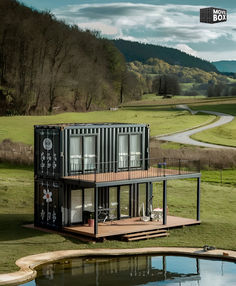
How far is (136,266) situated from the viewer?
26.9 m

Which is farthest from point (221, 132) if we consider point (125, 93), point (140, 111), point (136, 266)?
point (136, 266)

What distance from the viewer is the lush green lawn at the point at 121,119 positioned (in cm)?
7316

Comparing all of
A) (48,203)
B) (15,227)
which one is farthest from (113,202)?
(15,227)

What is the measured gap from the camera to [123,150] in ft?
114

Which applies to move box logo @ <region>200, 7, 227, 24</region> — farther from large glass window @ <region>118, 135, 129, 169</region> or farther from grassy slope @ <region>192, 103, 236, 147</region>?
grassy slope @ <region>192, 103, 236, 147</region>

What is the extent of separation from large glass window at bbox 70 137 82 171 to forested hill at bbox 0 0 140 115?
59284mm

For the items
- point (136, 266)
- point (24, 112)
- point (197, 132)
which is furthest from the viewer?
point (24, 112)

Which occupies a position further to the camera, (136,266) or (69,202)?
(69,202)

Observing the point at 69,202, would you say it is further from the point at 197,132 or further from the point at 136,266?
the point at 197,132

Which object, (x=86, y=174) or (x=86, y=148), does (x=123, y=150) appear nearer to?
(x=86, y=148)

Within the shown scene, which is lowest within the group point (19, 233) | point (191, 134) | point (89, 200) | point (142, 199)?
point (19, 233)

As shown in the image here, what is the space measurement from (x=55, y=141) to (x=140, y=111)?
74010 mm

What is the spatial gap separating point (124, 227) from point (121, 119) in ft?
215

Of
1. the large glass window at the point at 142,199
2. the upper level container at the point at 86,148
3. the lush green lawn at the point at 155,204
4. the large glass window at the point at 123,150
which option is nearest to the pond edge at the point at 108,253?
the lush green lawn at the point at 155,204
